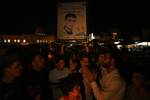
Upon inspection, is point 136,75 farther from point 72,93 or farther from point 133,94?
point 72,93

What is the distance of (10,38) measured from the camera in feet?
171

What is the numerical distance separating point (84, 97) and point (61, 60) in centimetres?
104

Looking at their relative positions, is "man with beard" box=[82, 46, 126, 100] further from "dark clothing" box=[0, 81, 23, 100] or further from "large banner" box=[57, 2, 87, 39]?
"large banner" box=[57, 2, 87, 39]

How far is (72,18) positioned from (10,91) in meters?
8.07

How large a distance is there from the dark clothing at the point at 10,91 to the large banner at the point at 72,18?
25.0 ft

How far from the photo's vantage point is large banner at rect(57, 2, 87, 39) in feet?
39.3

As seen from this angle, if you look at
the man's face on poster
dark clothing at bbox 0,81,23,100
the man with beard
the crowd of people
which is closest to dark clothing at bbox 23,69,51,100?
the crowd of people

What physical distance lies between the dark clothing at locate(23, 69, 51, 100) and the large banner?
5778 millimetres

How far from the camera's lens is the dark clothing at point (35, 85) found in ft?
16.5

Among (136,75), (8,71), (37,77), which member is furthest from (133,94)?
(8,71)

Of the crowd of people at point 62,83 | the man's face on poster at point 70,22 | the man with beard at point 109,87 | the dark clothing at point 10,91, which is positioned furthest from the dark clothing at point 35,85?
the man's face on poster at point 70,22

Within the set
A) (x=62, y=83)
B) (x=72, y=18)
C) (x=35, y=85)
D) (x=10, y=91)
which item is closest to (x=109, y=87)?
(x=62, y=83)

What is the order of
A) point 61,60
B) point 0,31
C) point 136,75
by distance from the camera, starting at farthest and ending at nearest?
point 0,31 < point 61,60 < point 136,75

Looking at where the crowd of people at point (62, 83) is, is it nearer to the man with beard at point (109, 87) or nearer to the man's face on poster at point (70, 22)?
Answer: the man with beard at point (109, 87)
